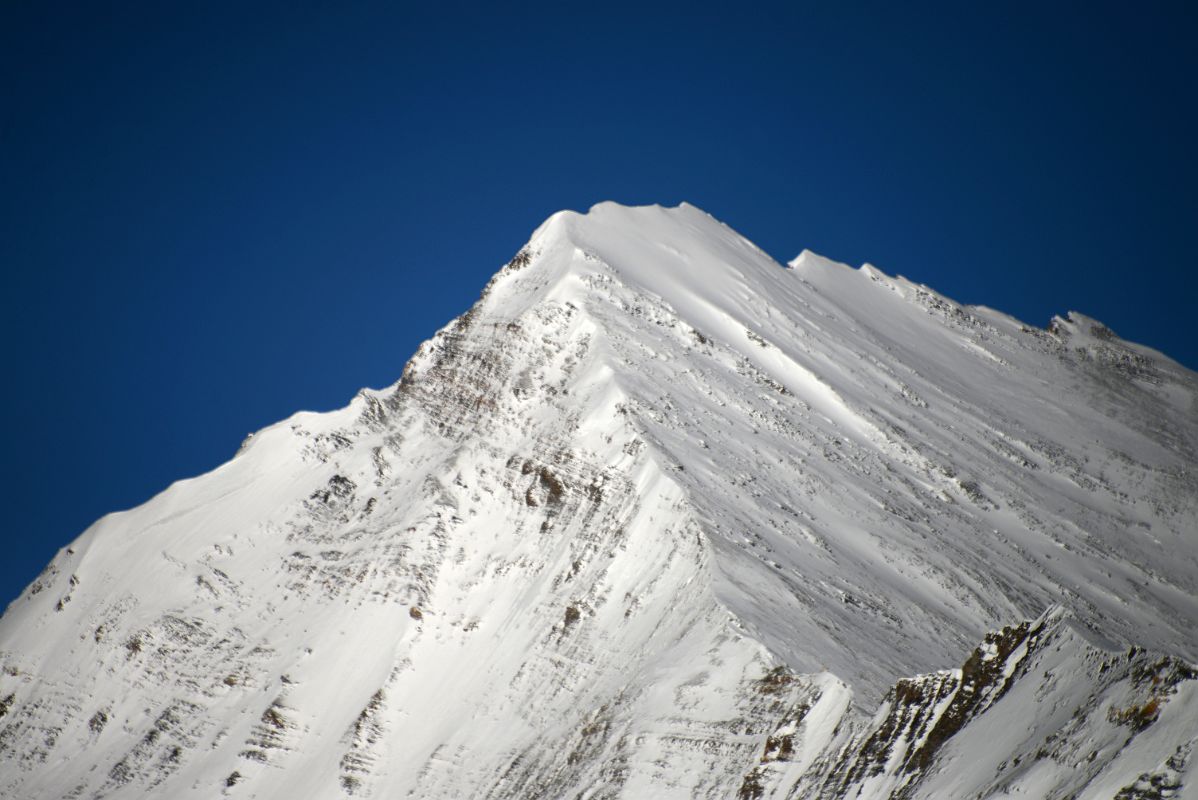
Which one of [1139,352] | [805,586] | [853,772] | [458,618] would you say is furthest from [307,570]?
[1139,352]

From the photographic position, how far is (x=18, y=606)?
104 meters

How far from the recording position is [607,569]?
77.3 m

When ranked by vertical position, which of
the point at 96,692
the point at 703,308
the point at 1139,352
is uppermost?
the point at 1139,352

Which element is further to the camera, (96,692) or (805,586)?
(96,692)

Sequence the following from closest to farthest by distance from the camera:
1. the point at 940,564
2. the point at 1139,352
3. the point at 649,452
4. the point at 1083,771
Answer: the point at 1083,771
the point at 649,452
the point at 940,564
the point at 1139,352

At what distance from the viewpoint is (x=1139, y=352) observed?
14525cm

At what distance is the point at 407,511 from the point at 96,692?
23.3 m

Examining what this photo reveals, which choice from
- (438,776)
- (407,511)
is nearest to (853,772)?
(438,776)

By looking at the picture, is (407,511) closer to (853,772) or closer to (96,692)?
(96,692)

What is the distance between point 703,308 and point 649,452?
93.0 ft

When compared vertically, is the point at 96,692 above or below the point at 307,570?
below

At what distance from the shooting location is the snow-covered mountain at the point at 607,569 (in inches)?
2473

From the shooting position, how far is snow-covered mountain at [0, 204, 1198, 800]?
2473 inches

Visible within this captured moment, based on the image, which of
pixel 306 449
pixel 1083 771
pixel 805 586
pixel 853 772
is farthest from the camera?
pixel 306 449
